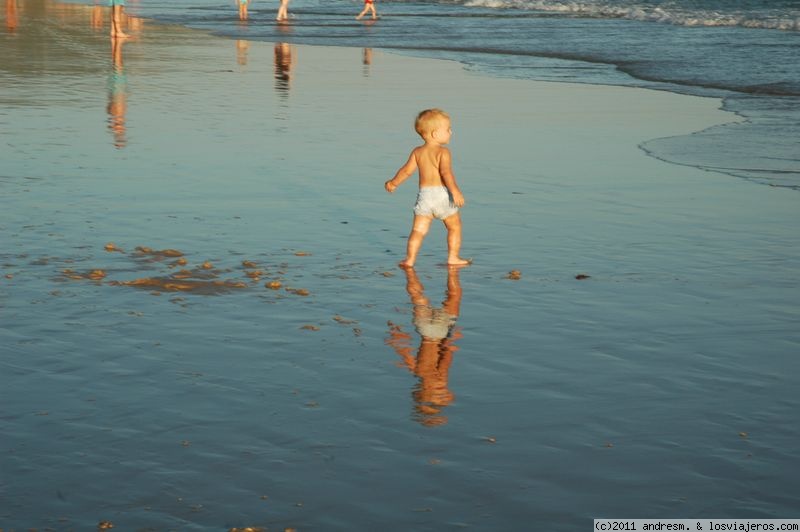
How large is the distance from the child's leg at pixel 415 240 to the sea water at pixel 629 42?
16.0ft

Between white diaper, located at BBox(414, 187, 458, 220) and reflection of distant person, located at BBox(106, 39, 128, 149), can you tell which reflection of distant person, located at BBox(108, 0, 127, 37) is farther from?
white diaper, located at BBox(414, 187, 458, 220)

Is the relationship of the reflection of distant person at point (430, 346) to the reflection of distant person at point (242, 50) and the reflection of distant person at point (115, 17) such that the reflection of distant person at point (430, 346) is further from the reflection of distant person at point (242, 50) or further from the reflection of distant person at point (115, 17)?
the reflection of distant person at point (115, 17)

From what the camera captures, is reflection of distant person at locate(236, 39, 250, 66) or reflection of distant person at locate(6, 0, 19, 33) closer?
reflection of distant person at locate(236, 39, 250, 66)

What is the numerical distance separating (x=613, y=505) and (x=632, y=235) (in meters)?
5.42

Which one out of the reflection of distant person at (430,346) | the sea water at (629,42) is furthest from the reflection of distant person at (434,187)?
the sea water at (629,42)

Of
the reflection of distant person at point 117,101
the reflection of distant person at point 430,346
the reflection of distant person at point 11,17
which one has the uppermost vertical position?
the reflection of distant person at point 430,346

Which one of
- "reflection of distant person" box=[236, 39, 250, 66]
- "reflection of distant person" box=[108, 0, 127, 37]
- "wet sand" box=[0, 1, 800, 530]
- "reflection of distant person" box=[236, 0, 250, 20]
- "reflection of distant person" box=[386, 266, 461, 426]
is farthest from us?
"reflection of distant person" box=[236, 0, 250, 20]

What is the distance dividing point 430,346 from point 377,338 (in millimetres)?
320

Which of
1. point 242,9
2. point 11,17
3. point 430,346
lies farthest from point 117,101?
Answer: point 11,17

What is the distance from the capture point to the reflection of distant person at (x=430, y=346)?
20.1 ft

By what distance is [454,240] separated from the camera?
9.22m

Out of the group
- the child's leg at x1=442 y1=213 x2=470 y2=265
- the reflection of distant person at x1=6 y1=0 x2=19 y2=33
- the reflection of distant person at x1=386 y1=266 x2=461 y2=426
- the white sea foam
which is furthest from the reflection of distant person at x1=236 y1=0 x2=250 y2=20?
the reflection of distant person at x1=386 y1=266 x2=461 y2=426

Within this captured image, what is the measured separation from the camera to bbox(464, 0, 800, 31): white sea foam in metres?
42.2

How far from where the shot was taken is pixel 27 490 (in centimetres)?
499
